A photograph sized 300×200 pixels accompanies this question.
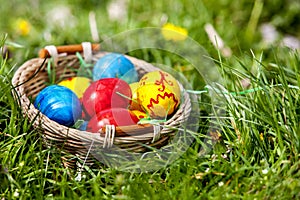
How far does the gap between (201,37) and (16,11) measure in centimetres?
165

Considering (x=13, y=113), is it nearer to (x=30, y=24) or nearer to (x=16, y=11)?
(x=30, y=24)

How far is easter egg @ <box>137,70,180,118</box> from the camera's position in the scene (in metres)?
2.19

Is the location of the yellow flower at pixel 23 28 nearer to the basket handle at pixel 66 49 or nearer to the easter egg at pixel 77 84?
the basket handle at pixel 66 49

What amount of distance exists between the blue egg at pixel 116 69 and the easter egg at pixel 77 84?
0.07m

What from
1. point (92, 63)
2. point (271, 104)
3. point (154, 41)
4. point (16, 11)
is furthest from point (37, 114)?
point (16, 11)

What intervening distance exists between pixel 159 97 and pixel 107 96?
25 cm

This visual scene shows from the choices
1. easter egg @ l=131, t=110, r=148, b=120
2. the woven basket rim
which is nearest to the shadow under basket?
the woven basket rim

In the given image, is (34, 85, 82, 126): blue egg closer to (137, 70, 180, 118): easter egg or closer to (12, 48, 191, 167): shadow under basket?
(12, 48, 191, 167): shadow under basket

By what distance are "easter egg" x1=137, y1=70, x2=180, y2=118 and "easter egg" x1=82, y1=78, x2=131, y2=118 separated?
8 centimetres

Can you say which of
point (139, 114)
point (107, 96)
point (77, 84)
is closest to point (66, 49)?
point (77, 84)

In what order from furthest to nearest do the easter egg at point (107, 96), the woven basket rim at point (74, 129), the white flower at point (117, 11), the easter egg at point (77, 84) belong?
the white flower at point (117, 11)
the easter egg at point (77, 84)
the easter egg at point (107, 96)
the woven basket rim at point (74, 129)

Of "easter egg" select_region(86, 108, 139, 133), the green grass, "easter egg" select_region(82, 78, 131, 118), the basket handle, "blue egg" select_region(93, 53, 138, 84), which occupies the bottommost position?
the green grass

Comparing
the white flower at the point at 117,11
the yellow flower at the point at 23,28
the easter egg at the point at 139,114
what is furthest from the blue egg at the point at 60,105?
the white flower at the point at 117,11

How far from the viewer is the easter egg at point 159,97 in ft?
7.17
